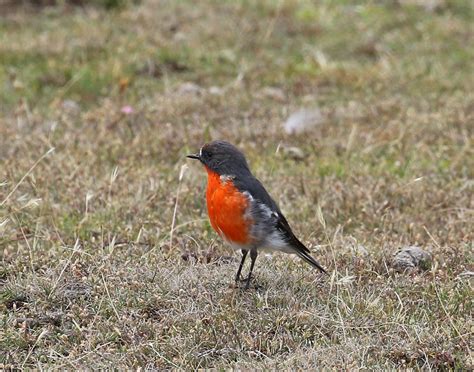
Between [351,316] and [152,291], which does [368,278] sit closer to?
[351,316]

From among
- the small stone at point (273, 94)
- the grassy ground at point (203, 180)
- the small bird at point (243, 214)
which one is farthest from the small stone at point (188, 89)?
the small bird at point (243, 214)

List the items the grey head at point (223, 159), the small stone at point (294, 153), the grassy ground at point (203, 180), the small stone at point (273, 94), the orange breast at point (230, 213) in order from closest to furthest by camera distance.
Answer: the grassy ground at point (203, 180)
the orange breast at point (230, 213)
the grey head at point (223, 159)
the small stone at point (294, 153)
the small stone at point (273, 94)

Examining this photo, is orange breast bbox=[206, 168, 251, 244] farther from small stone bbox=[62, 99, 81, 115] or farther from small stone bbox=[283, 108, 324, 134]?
small stone bbox=[62, 99, 81, 115]

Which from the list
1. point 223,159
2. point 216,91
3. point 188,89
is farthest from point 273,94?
point 223,159

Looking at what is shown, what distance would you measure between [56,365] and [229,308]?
1127mm

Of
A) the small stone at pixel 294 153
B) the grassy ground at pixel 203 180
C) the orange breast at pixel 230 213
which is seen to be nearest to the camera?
the grassy ground at pixel 203 180

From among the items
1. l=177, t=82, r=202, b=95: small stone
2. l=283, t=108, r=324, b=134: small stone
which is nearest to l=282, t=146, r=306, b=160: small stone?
l=283, t=108, r=324, b=134: small stone

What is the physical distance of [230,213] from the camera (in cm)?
584

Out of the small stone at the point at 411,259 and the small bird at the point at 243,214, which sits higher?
the small bird at the point at 243,214

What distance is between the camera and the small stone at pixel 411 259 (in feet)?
20.9

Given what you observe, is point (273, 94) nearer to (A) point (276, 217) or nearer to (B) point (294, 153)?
(B) point (294, 153)

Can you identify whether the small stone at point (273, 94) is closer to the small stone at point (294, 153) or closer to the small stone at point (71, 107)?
the small stone at point (294, 153)

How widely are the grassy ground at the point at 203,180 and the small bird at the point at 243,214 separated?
0.27 m

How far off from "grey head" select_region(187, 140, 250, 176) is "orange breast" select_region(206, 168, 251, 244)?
0.13 m
